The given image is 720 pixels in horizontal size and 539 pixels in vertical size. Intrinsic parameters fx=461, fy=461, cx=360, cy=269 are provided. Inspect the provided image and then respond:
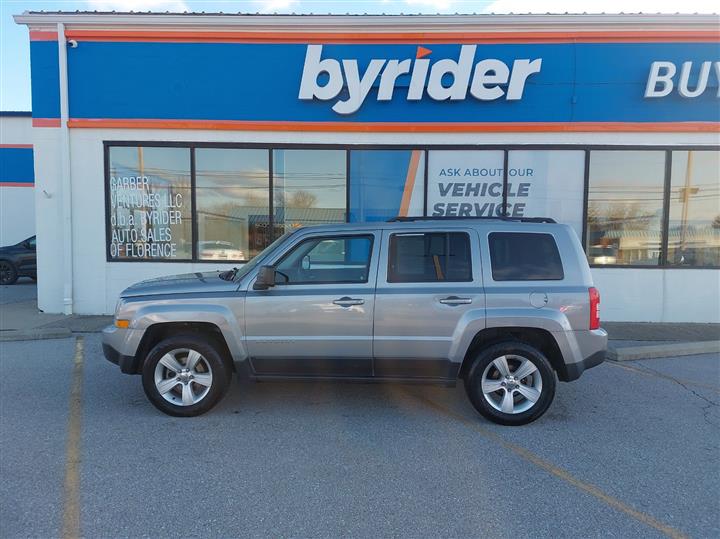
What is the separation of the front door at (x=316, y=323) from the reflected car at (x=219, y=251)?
5531 millimetres

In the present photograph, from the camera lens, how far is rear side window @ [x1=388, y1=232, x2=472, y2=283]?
169 inches

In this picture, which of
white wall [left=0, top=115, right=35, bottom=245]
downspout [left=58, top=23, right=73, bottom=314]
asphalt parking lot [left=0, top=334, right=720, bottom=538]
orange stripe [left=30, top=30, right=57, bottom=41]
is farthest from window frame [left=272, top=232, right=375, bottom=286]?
white wall [left=0, top=115, right=35, bottom=245]

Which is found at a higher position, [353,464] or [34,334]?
[34,334]

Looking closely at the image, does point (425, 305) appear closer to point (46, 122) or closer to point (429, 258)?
point (429, 258)

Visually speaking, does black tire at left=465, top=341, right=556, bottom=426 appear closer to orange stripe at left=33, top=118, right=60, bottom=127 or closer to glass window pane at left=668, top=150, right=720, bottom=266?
glass window pane at left=668, top=150, right=720, bottom=266

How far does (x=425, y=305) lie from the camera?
13.8 feet

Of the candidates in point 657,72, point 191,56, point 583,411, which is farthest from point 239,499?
point 657,72

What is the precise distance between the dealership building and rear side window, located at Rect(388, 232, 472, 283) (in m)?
4.67

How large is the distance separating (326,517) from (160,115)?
860 cm

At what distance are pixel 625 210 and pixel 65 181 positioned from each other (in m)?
11.1

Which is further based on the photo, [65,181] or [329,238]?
[65,181]

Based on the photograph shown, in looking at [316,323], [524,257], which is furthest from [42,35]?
[524,257]

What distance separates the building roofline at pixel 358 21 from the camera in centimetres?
868

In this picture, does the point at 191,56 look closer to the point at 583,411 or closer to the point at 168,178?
the point at 168,178
